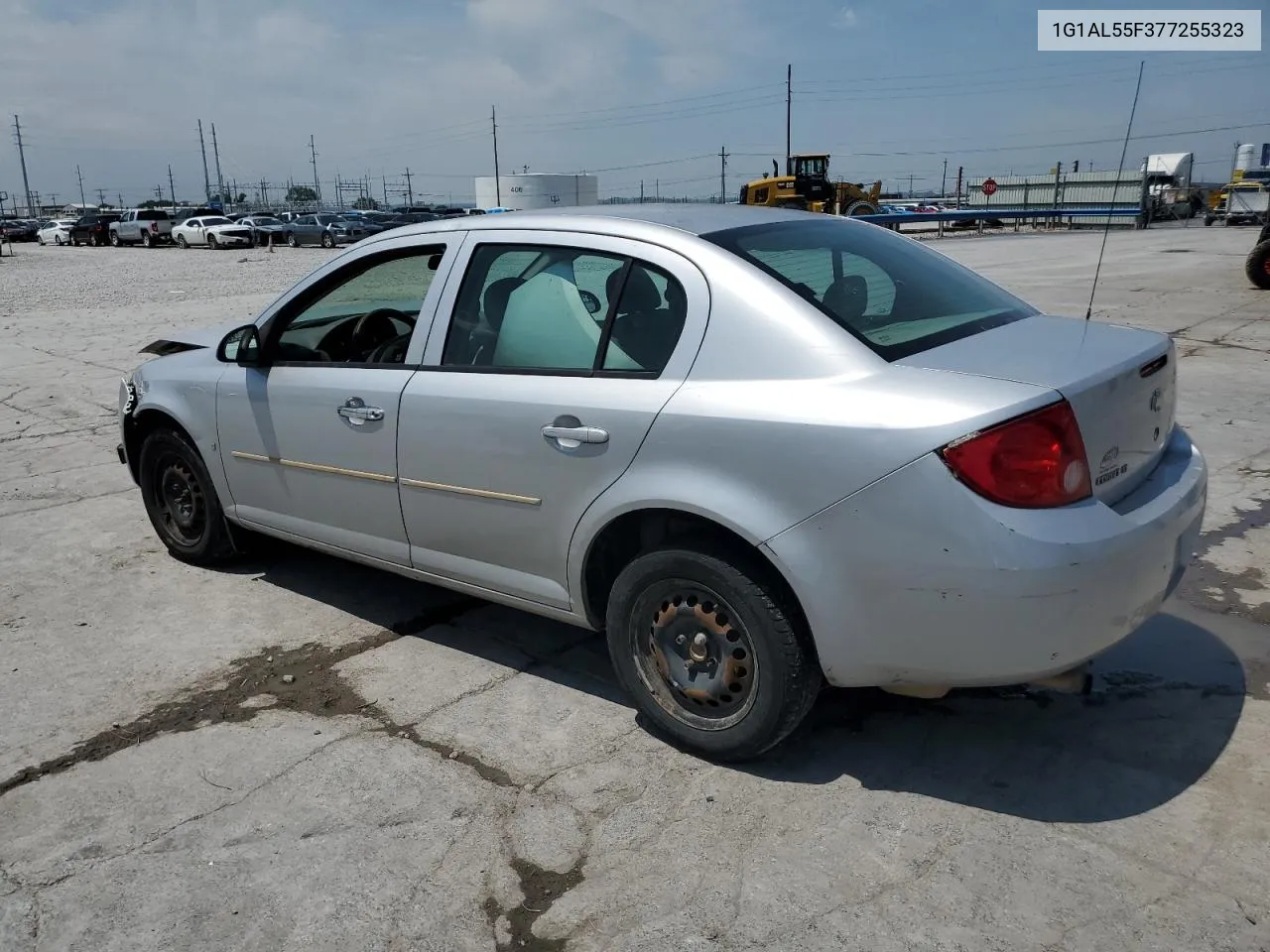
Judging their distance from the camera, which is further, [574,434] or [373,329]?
[373,329]

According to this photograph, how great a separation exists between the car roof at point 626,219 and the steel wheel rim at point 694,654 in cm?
119

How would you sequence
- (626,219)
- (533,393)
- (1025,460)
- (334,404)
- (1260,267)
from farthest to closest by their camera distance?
(1260,267), (334,404), (626,219), (533,393), (1025,460)

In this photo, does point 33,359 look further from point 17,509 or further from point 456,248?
point 456,248

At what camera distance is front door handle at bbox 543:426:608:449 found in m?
3.19

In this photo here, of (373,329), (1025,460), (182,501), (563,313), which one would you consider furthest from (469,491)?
(182,501)

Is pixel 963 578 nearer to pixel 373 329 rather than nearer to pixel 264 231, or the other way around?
pixel 373 329

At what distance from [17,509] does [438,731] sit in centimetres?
413

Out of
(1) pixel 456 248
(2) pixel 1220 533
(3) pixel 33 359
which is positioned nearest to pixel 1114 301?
(2) pixel 1220 533

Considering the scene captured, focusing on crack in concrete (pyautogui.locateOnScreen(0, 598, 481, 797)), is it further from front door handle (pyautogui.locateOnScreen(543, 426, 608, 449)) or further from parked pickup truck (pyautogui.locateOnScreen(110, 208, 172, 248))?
parked pickup truck (pyautogui.locateOnScreen(110, 208, 172, 248))

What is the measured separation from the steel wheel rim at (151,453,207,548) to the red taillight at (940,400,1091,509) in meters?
3.78

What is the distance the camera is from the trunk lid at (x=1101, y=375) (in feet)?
9.02

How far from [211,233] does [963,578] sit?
151ft

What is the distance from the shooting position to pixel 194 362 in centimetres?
486

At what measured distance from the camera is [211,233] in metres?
43.2
